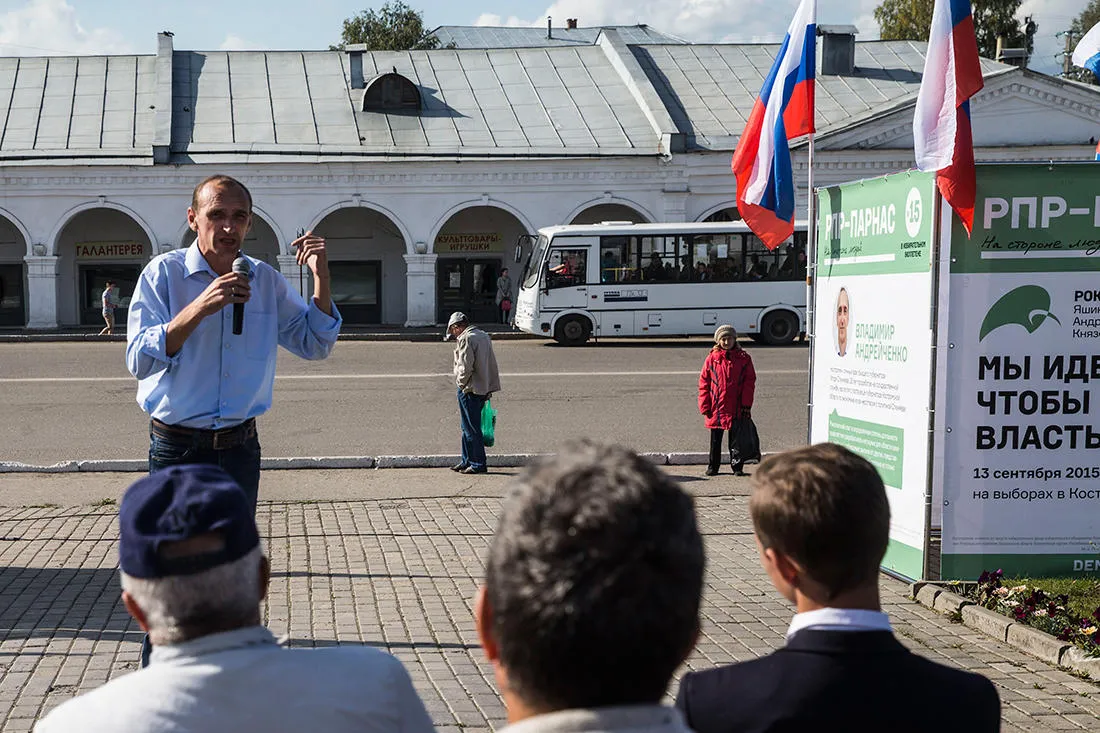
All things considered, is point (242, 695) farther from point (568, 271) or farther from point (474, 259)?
point (474, 259)

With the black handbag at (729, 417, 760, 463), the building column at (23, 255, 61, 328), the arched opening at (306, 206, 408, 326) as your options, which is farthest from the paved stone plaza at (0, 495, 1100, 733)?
the arched opening at (306, 206, 408, 326)

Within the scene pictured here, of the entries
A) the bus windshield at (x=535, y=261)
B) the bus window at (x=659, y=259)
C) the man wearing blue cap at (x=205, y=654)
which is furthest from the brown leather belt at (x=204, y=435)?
the bus window at (x=659, y=259)

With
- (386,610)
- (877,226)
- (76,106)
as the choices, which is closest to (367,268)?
(76,106)

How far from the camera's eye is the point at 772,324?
2947 centimetres

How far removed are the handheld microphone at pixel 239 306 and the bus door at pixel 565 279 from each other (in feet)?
79.3

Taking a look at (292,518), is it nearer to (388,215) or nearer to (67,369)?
(67,369)

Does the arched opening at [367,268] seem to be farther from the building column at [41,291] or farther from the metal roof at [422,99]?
the building column at [41,291]

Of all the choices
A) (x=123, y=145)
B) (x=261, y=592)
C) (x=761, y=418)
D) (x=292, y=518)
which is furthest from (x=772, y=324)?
(x=261, y=592)

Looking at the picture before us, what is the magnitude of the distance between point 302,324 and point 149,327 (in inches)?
24.9

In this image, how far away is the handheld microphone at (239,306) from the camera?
4398 millimetres

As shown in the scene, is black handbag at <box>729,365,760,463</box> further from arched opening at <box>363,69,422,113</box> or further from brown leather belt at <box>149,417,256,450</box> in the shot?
arched opening at <box>363,69,422,113</box>

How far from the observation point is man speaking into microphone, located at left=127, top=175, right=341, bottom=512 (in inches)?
181

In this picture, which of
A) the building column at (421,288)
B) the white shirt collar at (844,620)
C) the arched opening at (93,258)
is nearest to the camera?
the white shirt collar at (844,620)

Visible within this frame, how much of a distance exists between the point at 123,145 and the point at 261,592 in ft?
112
